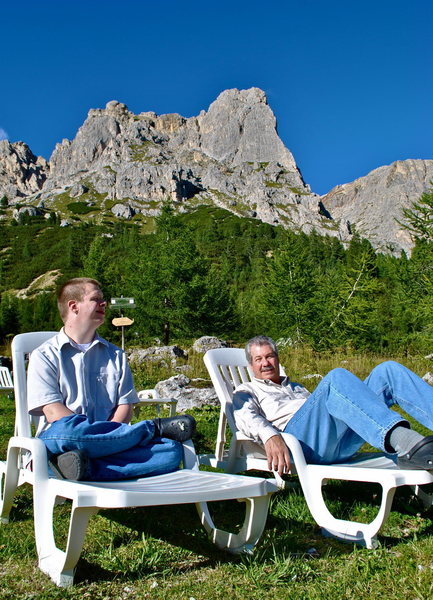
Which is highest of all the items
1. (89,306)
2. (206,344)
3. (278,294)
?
(278,294)

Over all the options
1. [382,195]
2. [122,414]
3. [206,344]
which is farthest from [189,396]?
[382,195]

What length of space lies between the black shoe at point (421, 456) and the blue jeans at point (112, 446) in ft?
3.64

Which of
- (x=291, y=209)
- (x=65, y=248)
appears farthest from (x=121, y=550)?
(x=291, y=209)

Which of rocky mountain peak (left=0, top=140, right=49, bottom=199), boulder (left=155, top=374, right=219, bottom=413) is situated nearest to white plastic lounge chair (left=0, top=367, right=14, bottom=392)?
boulder (left=155, top=374, right=219, bottom=413)

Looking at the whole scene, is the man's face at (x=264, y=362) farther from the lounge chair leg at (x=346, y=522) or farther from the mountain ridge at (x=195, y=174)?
the mountain ridge at (x=195, y=174)

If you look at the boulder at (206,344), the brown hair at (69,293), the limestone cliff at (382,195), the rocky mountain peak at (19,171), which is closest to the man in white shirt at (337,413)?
the brown hair at (69,293)

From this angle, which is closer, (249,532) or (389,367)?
(249,532)

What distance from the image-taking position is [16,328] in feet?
127

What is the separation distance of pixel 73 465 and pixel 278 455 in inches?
40.5

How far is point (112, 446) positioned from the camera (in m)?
2.26

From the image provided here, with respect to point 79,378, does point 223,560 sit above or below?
below

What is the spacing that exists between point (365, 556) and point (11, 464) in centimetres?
174

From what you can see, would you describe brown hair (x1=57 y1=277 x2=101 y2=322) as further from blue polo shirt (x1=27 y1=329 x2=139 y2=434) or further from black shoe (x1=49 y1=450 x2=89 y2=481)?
black shoe (x1=49 y1=450 x2=89 y2=481)

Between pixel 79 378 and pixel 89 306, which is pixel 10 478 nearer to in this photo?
pixel 79 378
